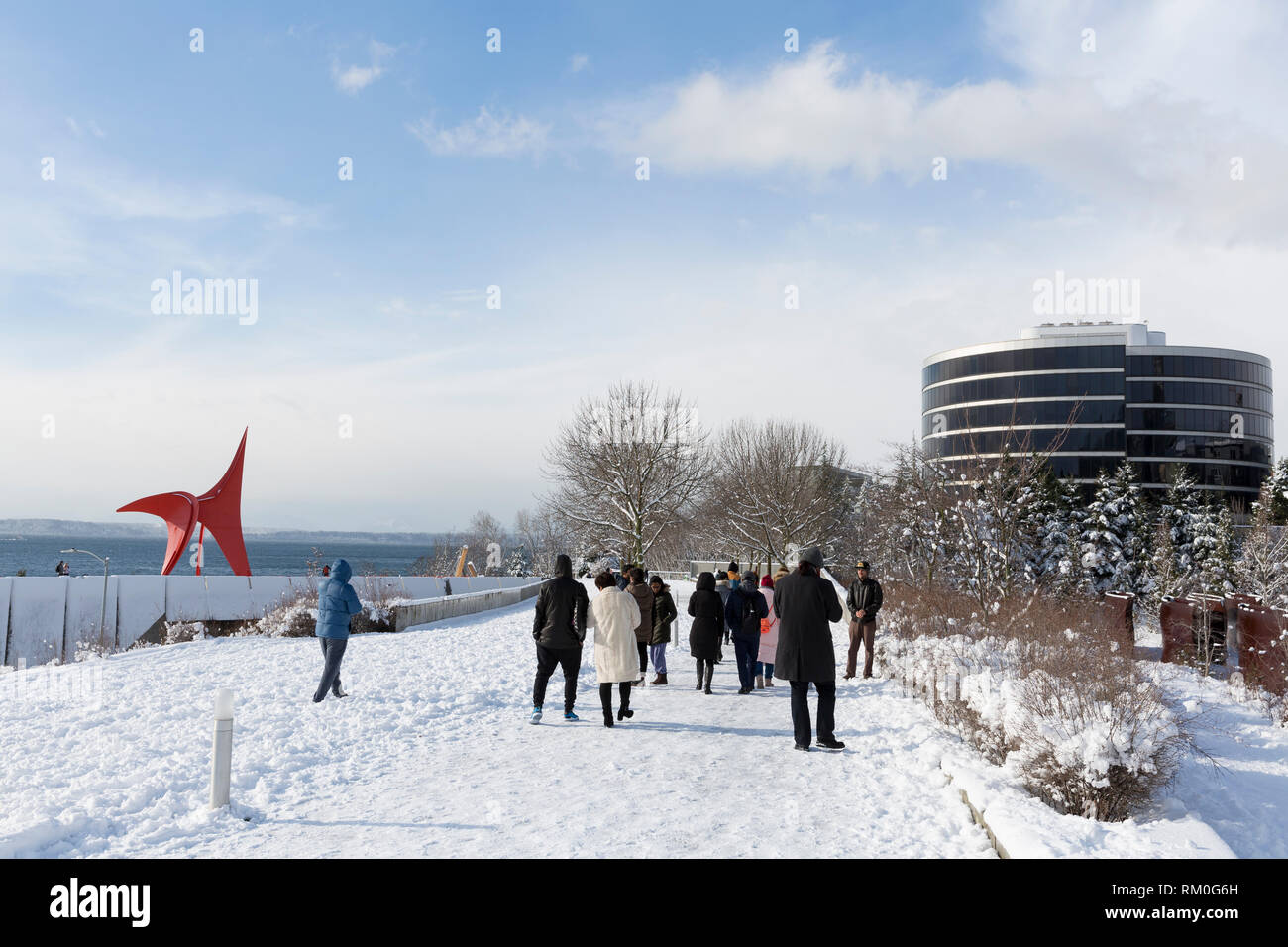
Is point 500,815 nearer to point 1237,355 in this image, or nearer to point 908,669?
point 908,669

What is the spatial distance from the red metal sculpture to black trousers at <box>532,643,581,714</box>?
25.2m

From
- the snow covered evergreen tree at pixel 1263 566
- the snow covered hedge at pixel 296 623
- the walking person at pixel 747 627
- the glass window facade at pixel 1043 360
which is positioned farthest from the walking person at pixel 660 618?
the glass window facade at pixel 1043 360

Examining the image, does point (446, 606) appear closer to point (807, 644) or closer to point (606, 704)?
point (606, 704)

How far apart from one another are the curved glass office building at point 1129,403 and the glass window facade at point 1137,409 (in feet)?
0.31

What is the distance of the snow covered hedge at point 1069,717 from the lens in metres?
6.41

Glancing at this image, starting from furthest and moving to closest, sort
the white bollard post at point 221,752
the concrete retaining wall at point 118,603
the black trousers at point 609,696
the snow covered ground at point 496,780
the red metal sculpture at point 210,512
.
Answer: the red metal sculpture at point 210,512 < the concrete retaining wall at point 118,603 < the black trousers at point 609,696 < the white bollard post at point 221,752 < the snow covered ground at point 496,780

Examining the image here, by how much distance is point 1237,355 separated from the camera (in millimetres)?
84688

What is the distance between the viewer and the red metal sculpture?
1256 inches

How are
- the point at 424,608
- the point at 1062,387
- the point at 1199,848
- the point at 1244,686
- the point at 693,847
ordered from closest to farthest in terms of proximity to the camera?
1. the point at 1199,848
2. the point at 693,847
3. the point at 1244,686
4. the point at 424,608
5. the point at 1062,387

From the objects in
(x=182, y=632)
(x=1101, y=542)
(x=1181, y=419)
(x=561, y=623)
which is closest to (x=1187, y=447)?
(x=1181, y=419)

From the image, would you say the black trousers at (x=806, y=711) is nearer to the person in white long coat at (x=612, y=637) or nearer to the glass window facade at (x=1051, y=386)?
the person in white long coat at (x=612, y=637)

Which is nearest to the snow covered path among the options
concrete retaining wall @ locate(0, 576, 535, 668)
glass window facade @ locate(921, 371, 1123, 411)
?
concrete retaining wall @ locate(0, 576, 535, 668)

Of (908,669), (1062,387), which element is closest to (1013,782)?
(908,669)
